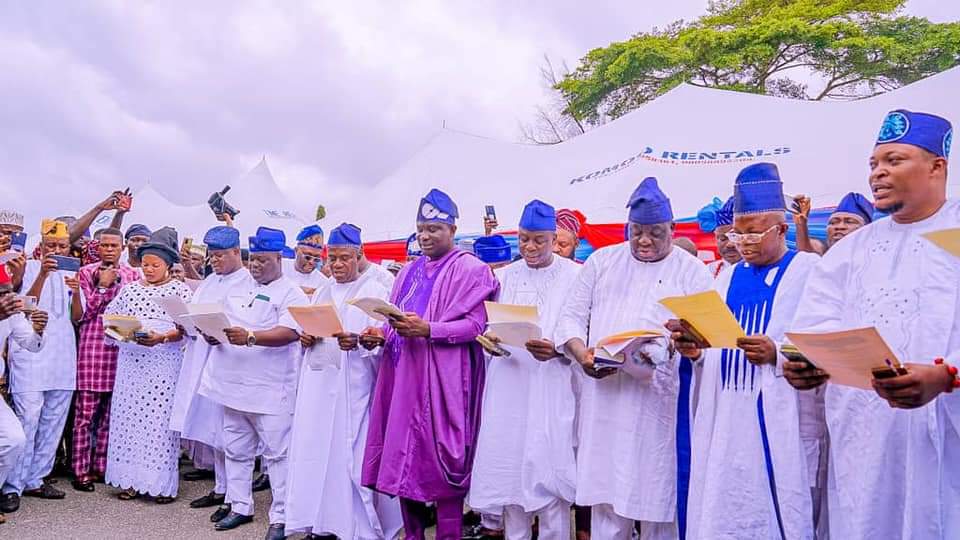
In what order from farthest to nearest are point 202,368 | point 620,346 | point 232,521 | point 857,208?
point 202,368
point 232,521
point 857,208
point 620,346

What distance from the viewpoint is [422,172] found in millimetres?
16000

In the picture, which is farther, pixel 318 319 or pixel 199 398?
pixel 199 398

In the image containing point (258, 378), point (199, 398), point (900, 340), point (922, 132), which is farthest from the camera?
point (199, 398)

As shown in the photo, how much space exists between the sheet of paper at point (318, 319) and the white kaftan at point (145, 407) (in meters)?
2.11

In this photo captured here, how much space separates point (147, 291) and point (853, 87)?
22.8 m

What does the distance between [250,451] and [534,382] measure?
241 cm

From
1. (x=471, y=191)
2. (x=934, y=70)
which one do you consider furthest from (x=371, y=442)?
(x=934, y=70)

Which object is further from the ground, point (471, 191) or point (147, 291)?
point (471, 191)

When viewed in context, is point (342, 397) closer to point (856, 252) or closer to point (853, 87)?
point (856, 252)

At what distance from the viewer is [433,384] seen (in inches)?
174

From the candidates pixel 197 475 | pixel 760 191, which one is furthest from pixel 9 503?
pixel 760 191

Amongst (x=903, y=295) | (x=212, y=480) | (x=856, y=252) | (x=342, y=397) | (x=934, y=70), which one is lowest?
(x=212, y=480)

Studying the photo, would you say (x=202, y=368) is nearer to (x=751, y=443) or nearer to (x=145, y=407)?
(x=145, y=407)

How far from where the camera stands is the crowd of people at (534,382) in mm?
2564
